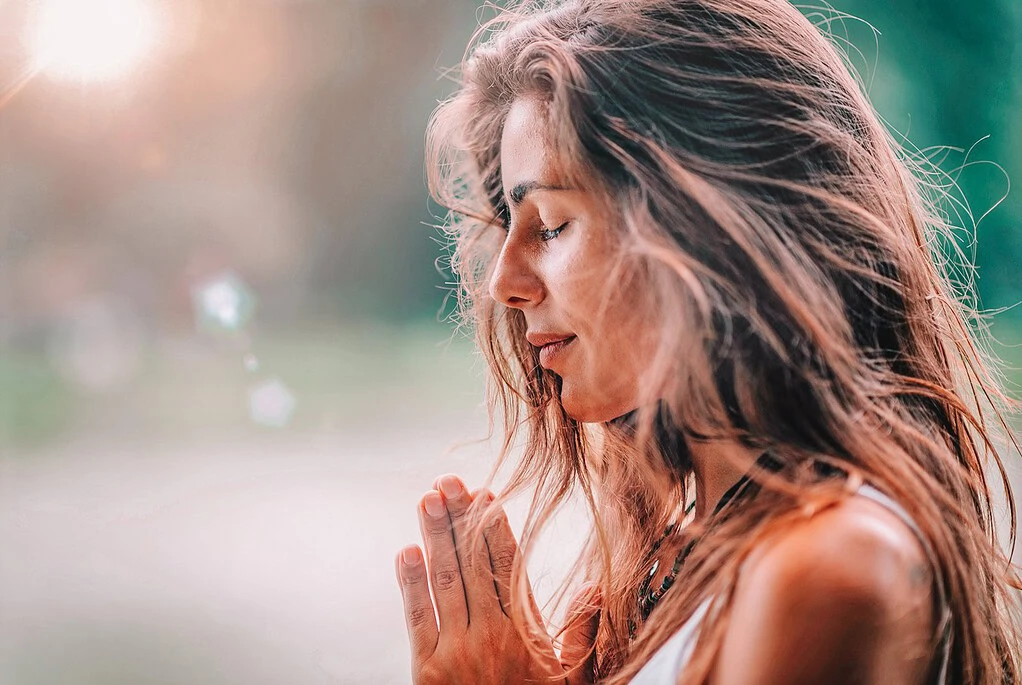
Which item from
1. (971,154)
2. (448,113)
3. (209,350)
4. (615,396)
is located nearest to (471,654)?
(615,396)

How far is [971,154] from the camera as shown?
1219mm

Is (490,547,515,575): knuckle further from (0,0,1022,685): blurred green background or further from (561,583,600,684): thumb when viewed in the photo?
(0,0,1022,685): blurred green background

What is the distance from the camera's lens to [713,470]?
699 mm

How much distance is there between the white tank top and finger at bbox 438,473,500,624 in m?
0.21

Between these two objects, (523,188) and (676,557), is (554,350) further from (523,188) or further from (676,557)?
(676,557)

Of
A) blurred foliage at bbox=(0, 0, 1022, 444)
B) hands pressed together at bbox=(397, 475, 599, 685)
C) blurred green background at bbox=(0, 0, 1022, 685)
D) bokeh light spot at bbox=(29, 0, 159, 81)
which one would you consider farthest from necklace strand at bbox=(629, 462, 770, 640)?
bokeh light spot at bbox=(29, 0, 159, 81)

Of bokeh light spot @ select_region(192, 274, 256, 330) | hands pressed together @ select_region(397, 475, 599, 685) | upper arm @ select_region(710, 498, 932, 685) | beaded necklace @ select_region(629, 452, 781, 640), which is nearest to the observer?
upper arm @ select_region(710, 498, 932, 685)

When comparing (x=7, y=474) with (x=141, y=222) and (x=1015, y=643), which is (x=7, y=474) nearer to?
(x=141, y=222)

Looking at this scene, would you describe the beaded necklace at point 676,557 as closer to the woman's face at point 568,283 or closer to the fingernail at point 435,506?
the woman's face at point 568,283

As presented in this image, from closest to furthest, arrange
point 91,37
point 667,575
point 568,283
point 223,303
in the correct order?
point 568,283 < point 667,575 < point 91,37 < point 223,303

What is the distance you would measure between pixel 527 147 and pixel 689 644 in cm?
42

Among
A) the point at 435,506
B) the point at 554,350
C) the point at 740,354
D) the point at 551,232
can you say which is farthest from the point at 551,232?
the point at 435,506

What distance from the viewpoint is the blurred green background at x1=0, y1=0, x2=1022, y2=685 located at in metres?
1.10

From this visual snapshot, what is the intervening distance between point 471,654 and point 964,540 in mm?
469
